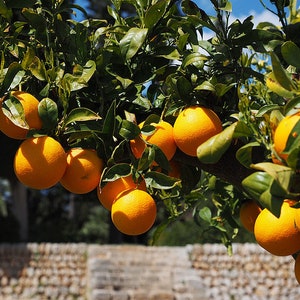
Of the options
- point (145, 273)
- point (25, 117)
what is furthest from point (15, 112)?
point (145, 273)

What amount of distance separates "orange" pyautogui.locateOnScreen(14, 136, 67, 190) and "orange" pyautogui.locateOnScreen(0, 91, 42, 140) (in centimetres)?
2

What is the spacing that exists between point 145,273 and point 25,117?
6570mm

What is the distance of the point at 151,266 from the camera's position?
7.38 meters

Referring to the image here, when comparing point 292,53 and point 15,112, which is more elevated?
point 292,53

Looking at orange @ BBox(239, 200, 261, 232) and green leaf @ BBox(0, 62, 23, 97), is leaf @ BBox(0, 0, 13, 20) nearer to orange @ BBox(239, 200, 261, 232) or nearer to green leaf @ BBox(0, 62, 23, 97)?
green leaf @ BBox(0, 62, 23, 97)

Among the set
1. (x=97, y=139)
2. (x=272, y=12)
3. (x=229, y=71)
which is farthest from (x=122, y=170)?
(x=272, y=12)

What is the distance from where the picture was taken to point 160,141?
0.91 m

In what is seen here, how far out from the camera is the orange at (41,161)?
876 millimetres

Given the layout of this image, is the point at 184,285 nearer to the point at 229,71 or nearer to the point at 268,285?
the point at 268,285

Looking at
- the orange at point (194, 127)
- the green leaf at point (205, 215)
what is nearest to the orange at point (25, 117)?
the orange at point (194, 127)

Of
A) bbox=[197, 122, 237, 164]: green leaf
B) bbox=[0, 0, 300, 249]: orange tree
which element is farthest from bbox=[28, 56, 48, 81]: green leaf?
bbox=[197, 122, 237, 164]: green leaf

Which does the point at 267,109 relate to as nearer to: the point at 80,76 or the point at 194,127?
the point at 194,127

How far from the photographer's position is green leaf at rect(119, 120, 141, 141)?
89 centimetres

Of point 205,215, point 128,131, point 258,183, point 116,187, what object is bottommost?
point 205,215
